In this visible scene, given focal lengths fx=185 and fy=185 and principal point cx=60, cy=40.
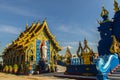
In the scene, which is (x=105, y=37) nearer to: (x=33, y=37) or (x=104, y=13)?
(x=104, y=13)

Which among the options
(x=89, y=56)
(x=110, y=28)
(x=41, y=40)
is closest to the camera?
(x=89, y=56)

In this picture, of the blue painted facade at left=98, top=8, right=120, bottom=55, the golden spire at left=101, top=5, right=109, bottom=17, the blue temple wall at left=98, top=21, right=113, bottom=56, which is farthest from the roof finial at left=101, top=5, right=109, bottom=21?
the blue temple wall at left=98, top=21, right=113, bottom=56

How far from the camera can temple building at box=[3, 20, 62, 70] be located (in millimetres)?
25484

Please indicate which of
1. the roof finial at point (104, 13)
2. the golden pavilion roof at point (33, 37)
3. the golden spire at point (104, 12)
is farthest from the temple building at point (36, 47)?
the golden spire at point (104, 12)

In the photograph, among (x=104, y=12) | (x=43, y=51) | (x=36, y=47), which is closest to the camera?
(x=43, y=51)

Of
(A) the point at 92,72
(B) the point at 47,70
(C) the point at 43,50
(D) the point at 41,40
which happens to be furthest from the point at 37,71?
(A) the point at 92,72

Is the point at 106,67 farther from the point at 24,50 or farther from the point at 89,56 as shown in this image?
the point at 24,50

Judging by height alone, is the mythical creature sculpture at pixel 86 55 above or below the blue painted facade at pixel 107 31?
below

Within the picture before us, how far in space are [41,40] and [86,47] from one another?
9.75m

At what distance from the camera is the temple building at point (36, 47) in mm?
25484

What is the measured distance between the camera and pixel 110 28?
29.7 metres

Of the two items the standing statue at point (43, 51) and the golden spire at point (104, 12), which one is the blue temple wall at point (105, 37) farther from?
the standing statue at point (43, 51)

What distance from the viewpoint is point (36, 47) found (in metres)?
26.6

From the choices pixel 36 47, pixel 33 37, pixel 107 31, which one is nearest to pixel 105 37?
pixel 107 31
